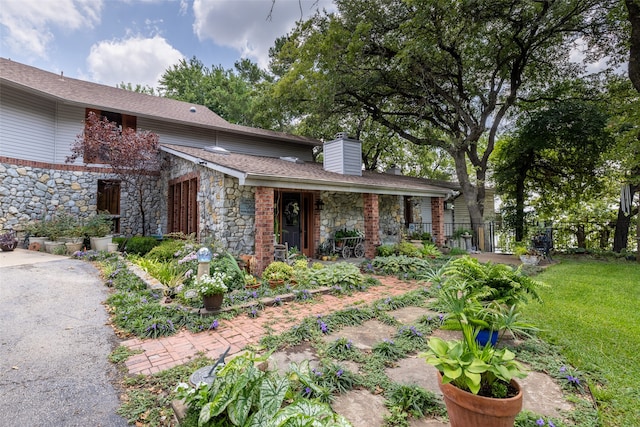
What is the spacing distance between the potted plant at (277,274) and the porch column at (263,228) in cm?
32

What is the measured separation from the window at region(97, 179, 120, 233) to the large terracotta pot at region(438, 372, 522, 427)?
12001mm

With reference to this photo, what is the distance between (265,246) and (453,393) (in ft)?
16.5

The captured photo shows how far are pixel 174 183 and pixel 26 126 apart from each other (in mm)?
4650

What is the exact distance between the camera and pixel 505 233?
13422 mm

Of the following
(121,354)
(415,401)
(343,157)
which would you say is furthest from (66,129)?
(415,401)

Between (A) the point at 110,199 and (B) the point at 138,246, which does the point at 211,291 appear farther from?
(A) the point at 110,199

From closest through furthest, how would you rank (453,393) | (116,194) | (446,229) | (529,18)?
(453,393), (529,18), (116,194), (446,229)

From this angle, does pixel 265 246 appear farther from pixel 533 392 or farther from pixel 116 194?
pixel 116 194

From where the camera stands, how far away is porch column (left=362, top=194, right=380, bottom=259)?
28.5 feet

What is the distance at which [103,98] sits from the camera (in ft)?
34.4

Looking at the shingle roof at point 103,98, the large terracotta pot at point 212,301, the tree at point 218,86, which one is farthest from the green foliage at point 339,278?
the tree at point 218,86

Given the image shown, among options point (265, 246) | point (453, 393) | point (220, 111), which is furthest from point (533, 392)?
point (220, 111)

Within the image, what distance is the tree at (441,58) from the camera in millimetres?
9406

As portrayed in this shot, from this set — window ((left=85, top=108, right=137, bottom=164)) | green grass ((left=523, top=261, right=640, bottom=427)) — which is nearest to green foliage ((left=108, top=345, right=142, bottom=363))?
green grass ((left=523, top=261, right=640, bottom=427))
